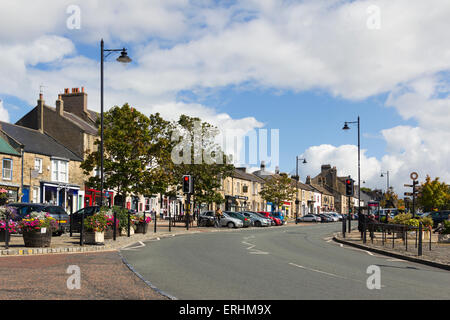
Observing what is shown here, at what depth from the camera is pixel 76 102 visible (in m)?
52.6

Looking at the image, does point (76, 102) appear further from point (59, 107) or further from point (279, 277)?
point (279, 277)

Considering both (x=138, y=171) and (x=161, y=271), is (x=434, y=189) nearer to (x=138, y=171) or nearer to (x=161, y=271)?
(x=138, y=171)

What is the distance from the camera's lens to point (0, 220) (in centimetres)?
1603

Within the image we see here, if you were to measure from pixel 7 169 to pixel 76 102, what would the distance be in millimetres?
16957

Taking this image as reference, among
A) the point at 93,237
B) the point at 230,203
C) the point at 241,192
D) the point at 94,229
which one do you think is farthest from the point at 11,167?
the point at 241,192

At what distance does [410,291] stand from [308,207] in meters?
101

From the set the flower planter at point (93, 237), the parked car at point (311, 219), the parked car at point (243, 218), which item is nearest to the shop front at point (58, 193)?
the parked car at point (243, 218)

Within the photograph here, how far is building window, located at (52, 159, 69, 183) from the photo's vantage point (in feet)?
139

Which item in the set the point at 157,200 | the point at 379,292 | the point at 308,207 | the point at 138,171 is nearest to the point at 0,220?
the point at 379,292

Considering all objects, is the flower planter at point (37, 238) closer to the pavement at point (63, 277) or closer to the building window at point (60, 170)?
the pavement at point (63, 277)

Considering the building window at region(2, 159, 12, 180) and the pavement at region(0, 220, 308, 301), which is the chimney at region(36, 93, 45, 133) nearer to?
the building window at region(2, 159, 12, 180)

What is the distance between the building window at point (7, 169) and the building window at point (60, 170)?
198 inches

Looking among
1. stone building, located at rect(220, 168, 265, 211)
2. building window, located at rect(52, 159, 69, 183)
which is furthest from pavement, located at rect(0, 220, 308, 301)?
stone building, located at rect(220, 168, 265, 211)

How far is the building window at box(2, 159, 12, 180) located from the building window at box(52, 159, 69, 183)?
5042 mm
